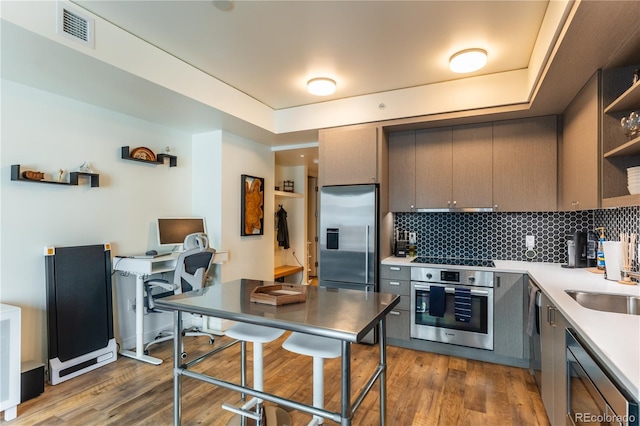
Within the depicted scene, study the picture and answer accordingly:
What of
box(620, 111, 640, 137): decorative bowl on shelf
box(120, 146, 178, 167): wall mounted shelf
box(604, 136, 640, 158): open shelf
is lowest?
box(604, 136, 640, 158): open shelf

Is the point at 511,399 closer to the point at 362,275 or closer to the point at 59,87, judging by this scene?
the point at 362,275

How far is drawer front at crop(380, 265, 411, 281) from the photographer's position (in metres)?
3.43

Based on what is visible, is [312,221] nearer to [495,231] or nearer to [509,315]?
[495,231]

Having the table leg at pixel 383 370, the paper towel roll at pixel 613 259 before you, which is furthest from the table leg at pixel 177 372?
the paper towel roll at pixel 613 259

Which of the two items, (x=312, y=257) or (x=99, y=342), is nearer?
(x=99, y=342)

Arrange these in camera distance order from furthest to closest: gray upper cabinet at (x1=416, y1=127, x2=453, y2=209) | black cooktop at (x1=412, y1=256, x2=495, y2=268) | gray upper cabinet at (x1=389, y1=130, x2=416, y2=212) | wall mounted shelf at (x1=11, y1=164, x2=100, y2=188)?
gray upper cabinet at (x1=389, y1=130, x2=416, y2=212)
gray upper cabinet at (x1=416, y1=127, x2=453, y2=209)
black cooktop at (x1=412, y1=256, x2=495, y2=268)
wall mounted shelf at (x1=11, y1=164, x2=100, y2=188)

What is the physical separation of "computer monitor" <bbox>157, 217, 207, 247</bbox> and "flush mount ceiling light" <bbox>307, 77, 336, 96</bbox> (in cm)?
206

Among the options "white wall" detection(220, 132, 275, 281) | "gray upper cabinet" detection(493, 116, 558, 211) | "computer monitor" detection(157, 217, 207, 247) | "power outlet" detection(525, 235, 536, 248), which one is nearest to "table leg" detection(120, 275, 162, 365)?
"computer monitor" detection(157, 217, 207, 247)

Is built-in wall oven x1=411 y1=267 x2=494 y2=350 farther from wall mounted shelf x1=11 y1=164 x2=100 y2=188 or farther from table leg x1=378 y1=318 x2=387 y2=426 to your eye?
wall mounted shelf x1=11 y1=164 x2=100 y2=188

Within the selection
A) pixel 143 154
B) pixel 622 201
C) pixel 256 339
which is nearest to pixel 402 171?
pixel 622 201

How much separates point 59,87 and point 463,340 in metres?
4.33

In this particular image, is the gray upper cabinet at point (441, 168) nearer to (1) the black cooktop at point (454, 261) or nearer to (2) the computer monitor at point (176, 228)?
(1) the black cooktop at point (454, 261)

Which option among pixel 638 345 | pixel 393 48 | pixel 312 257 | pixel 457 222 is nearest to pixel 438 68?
pixel 393 48

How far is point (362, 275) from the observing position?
141 inches
